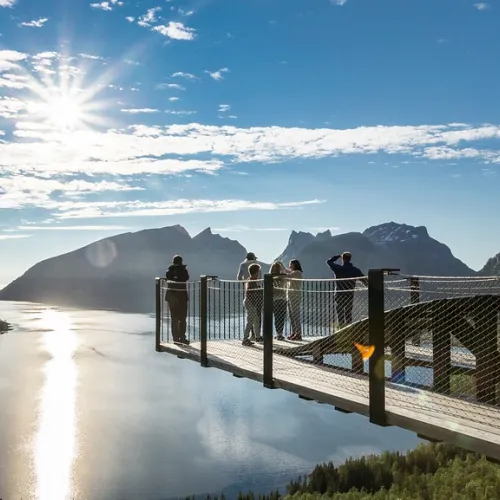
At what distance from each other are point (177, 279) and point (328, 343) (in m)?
4.11

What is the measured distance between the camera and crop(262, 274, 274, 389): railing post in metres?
8.30

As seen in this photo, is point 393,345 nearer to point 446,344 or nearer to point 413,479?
point 446,344

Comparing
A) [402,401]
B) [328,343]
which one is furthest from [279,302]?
[402,401]

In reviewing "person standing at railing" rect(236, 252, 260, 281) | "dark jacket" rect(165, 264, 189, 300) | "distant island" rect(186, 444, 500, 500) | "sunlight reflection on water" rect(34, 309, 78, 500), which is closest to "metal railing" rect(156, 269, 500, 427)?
"person standing at railing" rect(236, 252, 260, 281)

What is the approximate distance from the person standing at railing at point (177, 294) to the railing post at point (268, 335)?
402 cm

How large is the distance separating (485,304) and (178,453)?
9030 centimetres

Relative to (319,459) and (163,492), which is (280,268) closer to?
(163,492)

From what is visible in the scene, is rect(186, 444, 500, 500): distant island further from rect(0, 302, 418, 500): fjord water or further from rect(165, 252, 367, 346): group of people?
rect(0, 302, 418, 500): fjord water

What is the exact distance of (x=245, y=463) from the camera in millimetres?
93812


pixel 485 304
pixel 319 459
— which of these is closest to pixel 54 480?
pixel 319 459

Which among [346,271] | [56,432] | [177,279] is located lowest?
[56,432]

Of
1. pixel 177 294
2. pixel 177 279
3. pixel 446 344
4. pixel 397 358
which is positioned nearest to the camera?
pixel 446 344

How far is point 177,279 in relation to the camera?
12.4 m

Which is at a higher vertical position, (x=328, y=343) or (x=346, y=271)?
(x=346, y=271)
